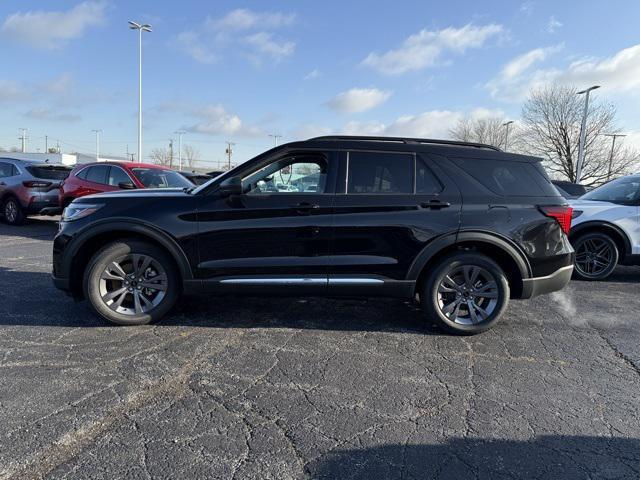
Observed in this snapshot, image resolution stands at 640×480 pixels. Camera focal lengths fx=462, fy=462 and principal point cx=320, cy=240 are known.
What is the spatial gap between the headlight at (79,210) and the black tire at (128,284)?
368 millimetres

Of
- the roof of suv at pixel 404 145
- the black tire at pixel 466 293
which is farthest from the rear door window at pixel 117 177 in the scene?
the black tire at pixel 466 293

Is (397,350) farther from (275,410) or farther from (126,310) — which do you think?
(126,310)

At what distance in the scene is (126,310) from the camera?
441 centimetres

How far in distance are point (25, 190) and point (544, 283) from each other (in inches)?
451

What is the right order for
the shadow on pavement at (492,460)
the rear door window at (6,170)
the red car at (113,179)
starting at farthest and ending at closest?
the rear door window at (6,170), the red car at (113,179), the shadow on pavement at (492,460)

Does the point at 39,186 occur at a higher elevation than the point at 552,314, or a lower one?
higher

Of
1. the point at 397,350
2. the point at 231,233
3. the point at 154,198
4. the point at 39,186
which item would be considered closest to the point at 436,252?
the point at 397,350

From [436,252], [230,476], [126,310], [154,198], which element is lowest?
[230,476]

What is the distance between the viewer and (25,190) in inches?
435

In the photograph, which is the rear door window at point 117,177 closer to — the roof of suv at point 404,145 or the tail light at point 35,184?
the tail light at point 35,184

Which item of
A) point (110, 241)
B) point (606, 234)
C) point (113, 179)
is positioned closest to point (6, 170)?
point (113, 179)

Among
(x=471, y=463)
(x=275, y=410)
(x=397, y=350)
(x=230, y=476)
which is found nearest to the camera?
(x=230, y=476)

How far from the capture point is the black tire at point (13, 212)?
1116 centimetres

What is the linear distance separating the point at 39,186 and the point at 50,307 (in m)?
7.65
